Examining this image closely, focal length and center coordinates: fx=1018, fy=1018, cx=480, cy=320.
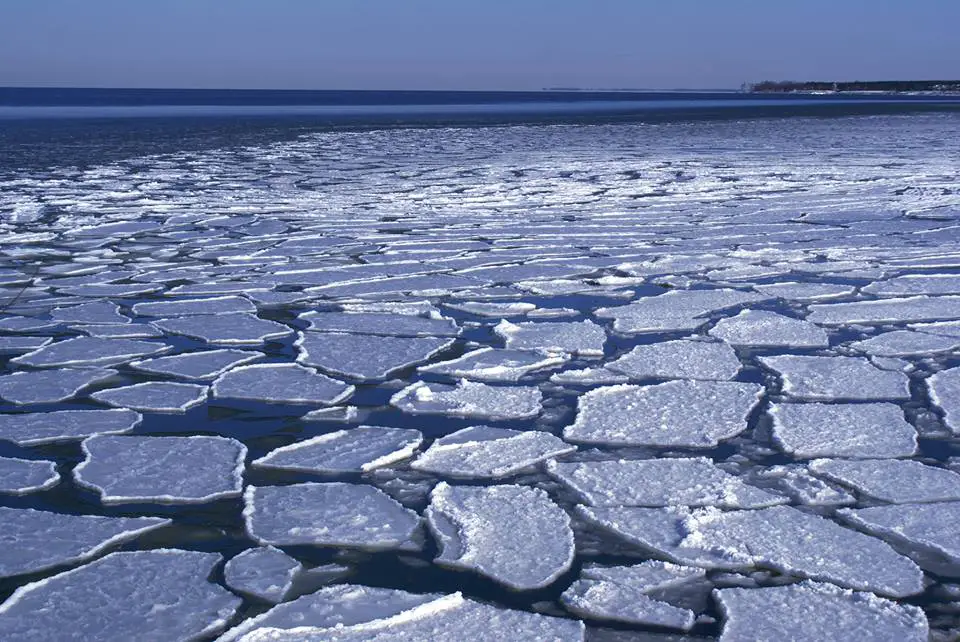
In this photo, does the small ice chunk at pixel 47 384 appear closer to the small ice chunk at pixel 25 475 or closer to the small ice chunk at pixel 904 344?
the small ice chunk at pixel 25 475

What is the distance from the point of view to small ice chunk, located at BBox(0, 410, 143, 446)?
234cm

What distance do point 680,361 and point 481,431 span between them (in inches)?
31.2

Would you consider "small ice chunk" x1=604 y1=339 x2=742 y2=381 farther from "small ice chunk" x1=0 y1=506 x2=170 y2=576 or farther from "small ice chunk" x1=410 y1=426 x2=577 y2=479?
"small ice chunk" x1=0 y1=506 x2=170 y2=576

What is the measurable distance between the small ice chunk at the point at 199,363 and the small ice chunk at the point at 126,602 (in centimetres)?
111

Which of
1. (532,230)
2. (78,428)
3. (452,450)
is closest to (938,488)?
(452,450)

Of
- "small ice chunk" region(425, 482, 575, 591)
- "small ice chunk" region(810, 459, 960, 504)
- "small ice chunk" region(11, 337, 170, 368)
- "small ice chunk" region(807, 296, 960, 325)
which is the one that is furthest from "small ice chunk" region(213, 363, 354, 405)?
"small ice chunk" region(807, 296, 960, 325)

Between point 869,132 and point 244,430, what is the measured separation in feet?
51.0

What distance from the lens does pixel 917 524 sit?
185cm

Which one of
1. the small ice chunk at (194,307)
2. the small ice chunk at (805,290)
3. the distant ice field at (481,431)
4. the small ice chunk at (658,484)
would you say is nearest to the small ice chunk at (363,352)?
the distant ice field at (481,431)

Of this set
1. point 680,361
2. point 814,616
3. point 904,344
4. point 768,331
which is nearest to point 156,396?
point 680,361

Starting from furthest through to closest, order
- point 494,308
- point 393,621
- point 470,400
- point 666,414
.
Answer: point 494,308, point 470,400, point 666,414, point 393,621

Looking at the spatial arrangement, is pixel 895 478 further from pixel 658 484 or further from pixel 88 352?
pixel 88 352

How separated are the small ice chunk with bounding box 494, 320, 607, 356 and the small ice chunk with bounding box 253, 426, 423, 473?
79 centimetres

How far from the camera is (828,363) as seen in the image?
2854 mm
